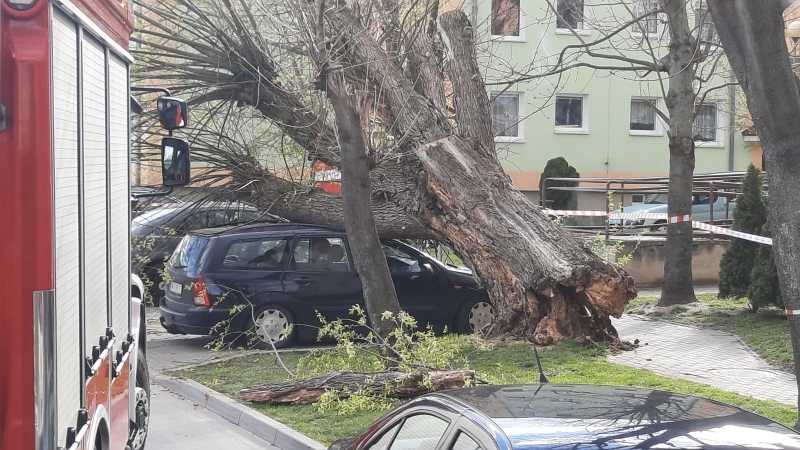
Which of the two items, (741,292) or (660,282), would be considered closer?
(741,292)

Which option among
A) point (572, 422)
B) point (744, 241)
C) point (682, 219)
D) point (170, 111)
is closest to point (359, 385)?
point (170, 111)

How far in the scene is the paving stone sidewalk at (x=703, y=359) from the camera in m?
8.82

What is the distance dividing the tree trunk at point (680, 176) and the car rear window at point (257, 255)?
241 inches

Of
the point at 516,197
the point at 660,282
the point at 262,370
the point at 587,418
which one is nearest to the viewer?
the point at 587,418

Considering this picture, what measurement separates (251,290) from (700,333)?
6.11 metres

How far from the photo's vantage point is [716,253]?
18.0m

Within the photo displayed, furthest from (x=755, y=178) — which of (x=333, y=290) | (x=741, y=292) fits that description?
(x=333, y=290)

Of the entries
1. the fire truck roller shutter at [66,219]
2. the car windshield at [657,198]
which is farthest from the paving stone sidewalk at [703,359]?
the car windshield at [657,198]

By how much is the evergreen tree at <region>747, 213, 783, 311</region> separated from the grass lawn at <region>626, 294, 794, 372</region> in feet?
0.87

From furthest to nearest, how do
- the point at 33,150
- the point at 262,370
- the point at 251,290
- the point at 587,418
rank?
the point at 251,290, the point at 262,370, the point at 587,418, the point at 33,150

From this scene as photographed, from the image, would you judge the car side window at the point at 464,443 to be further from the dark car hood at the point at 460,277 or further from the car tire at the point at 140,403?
the dark car hood at the point at 460,277

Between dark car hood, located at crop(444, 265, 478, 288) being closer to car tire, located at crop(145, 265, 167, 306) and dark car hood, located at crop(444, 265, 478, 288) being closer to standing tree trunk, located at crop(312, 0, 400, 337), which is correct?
standing tree trunk, located at crop(312, 0, 400, 337)

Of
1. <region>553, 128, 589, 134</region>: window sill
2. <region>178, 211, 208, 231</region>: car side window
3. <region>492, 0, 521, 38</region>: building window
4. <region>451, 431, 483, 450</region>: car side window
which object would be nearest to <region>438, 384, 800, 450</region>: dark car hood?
<region>451, 431, 483, 450</region>: car side window

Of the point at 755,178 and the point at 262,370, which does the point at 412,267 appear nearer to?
the point at 262,370
